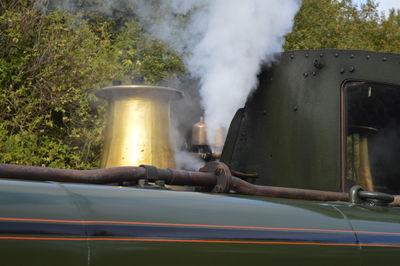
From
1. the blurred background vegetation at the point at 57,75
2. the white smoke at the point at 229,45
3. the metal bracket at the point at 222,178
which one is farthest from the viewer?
the blurred background vegetation at the point at 57,75

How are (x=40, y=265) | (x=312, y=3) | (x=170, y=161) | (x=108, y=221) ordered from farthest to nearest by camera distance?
1. (x=312, y=3)
2. (x=170, y=161)
3. (x=108, y=221)
4. (x=40, y=265)

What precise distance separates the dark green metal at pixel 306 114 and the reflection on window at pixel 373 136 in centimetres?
8

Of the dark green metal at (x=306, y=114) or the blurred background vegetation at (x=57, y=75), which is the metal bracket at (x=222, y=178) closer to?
the dark green metal at (x=306, y=114)

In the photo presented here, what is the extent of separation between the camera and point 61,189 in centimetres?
229

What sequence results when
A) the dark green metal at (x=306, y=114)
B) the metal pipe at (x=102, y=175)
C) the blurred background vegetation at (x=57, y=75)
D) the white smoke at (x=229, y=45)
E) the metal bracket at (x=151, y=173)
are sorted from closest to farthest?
the metal pipe at (x=102, y=175)
the metal bracket at (x=151, y=173)
the dark green metal at (x=306, y=114)
the white smoke at (x=229, y=45)
the blurred background vegetation at (x=57, y=75)

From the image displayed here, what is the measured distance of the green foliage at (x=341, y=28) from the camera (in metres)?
17.2

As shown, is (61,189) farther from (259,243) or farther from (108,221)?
(259,243)

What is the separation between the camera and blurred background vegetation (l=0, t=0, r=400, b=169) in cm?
955

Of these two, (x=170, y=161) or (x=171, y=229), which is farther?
(x=170, y=161)

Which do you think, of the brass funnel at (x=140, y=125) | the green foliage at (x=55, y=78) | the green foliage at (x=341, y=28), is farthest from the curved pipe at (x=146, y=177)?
the green foliage at (x=341, y=28)

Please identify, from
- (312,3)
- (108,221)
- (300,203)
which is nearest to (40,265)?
(108,221)

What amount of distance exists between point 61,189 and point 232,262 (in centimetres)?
66

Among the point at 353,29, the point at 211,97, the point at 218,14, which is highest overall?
the point at 353,29

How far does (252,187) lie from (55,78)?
7145 mm
